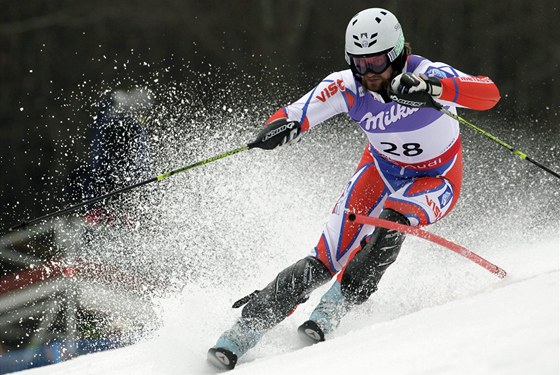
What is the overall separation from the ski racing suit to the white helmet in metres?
0.12

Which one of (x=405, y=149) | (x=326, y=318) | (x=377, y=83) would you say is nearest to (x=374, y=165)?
(x=405, y=149)

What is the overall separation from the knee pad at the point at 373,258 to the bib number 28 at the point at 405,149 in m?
0.31

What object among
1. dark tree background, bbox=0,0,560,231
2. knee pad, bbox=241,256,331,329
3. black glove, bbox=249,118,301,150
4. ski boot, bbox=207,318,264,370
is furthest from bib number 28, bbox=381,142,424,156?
dark tree background, bbox=0,0,560,231

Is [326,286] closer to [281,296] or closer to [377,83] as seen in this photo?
[281,296]

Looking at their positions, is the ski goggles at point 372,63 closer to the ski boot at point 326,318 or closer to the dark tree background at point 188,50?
the ski boot at point 326,318

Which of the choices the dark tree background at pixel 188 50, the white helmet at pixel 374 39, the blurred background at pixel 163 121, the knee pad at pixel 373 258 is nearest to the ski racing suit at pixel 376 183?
the knee pad at pixel 373 258

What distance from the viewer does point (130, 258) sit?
6.38 metres

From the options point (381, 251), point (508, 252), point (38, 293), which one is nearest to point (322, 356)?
point (381, 251)

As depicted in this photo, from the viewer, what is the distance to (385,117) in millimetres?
3648

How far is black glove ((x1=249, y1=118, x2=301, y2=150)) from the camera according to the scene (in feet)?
11.7

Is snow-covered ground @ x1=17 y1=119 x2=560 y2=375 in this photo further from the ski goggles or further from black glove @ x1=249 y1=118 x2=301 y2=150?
the ski goggles

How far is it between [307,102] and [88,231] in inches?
115

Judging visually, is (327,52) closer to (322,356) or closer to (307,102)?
(307,102)

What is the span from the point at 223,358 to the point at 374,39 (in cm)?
134
